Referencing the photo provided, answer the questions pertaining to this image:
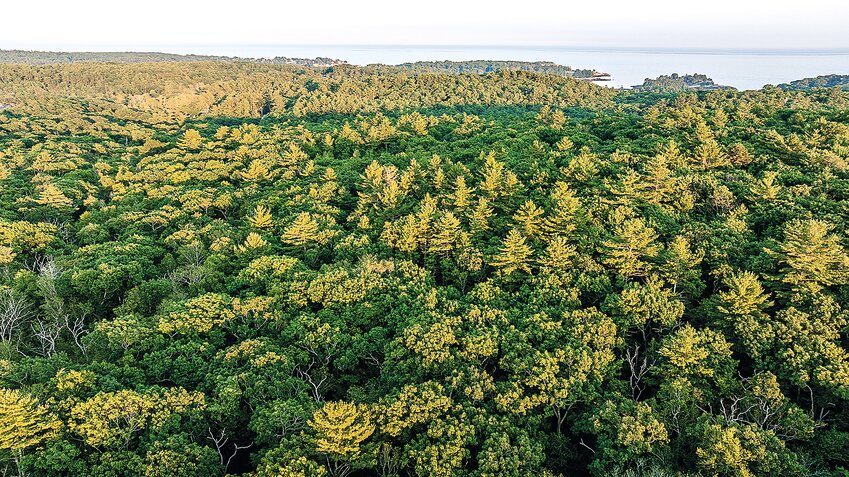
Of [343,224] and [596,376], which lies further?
[343,224]

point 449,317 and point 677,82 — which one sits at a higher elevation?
point 677,82

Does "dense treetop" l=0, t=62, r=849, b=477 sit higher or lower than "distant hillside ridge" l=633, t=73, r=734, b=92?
lower

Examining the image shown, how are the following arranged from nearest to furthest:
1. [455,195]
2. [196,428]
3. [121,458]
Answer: [121,458] → [196,428] → [455,195]

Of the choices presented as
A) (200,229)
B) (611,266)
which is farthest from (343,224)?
(611,266)

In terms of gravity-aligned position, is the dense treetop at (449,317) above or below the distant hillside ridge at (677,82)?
below

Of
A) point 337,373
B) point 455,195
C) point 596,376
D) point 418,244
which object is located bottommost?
point 337,373

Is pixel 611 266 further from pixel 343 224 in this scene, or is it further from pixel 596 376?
pixel 343 224

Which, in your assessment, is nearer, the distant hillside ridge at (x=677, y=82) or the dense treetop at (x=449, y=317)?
the dense treetop at (x=449, y=317)

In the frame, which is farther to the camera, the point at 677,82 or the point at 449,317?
the point at 677,82
